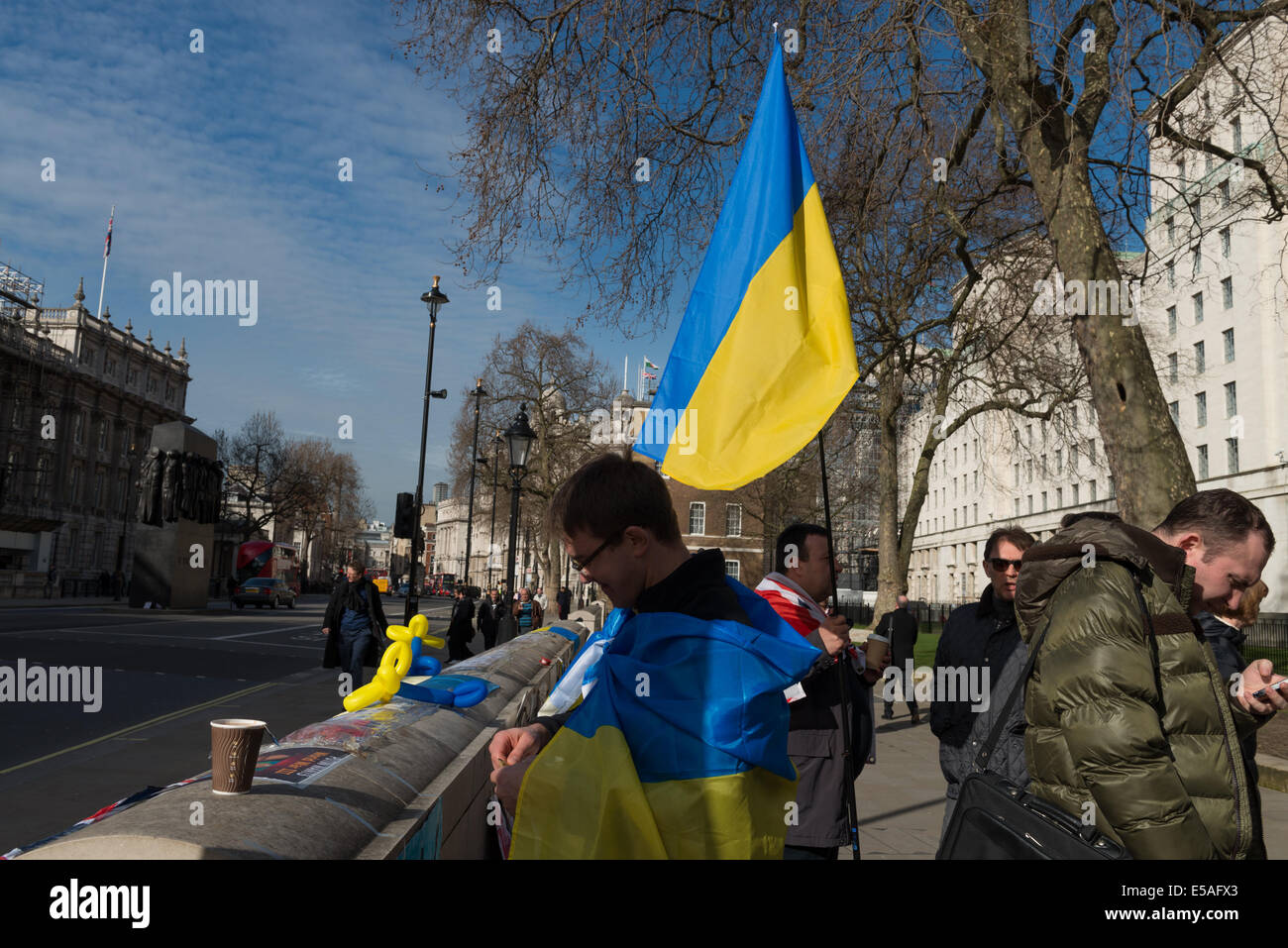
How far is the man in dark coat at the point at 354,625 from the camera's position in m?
12.5

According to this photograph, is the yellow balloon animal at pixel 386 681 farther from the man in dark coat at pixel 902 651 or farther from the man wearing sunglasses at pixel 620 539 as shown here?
the man in dark coat at pixel 902 651

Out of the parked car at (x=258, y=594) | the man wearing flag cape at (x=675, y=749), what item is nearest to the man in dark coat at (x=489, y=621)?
the man wearing flag cape at (x=675, y=749)

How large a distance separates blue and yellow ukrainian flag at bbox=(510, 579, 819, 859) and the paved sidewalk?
11.5 feet

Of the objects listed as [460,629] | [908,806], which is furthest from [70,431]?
[908,806]

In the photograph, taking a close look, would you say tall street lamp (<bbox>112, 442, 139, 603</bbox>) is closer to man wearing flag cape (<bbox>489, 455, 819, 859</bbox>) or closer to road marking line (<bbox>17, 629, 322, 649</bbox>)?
road marking line (<bbox>17, 629, 322, 649</bbox>)

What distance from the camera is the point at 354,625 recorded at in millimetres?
12516

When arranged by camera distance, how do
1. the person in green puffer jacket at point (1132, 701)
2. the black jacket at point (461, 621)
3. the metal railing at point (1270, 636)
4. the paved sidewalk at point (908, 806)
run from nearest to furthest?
the person in green puffer jacket at point (1132, 701) < the paved sidewalk at point (908, 806) < the black jacket at point (461, 621) < the metal railing at point (1270, 636)

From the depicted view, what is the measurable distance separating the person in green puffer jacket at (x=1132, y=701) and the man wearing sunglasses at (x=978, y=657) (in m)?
1.61

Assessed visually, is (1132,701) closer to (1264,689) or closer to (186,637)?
(1264,689)

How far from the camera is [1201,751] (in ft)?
7.72

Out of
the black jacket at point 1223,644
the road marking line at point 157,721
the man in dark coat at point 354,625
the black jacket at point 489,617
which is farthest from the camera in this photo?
the black jacket at point 489,617

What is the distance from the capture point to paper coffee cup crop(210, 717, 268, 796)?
2.42 meters

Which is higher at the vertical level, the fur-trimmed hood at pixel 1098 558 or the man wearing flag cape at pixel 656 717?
the fur-trimmed hood at pixel 1098 558
